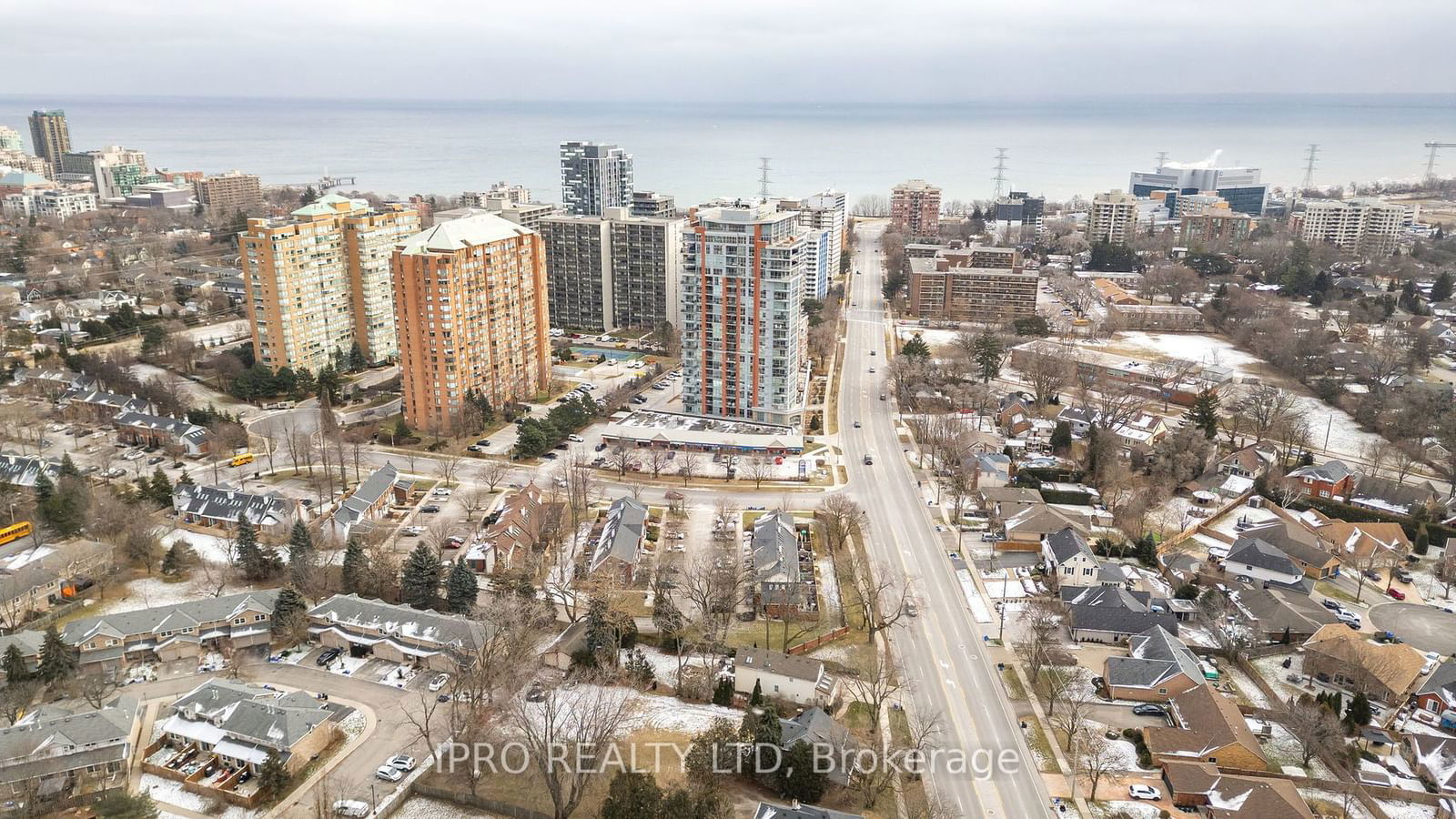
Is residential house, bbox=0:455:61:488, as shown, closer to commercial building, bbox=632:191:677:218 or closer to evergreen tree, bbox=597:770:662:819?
evergreen tree, bbox=597:770:662:819

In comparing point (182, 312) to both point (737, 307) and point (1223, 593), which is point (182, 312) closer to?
point (737, 307)

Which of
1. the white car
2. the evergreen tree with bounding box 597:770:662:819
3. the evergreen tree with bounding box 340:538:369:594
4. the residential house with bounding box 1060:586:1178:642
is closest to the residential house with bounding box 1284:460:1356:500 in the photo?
the residential house with bounding box 1060:586:1178:642

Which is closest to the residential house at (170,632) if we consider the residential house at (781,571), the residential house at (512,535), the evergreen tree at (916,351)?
the residential house at (512,535)

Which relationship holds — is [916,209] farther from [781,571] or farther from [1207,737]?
[1207,737]

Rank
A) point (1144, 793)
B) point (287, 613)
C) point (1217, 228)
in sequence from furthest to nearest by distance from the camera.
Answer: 1. point (1217, 228)
2. point (287, 613)
3. point (1144, 793)

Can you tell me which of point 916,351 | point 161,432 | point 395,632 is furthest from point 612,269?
point 395,632

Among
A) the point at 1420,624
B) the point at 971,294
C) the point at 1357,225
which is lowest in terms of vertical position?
the point at 1420,624
